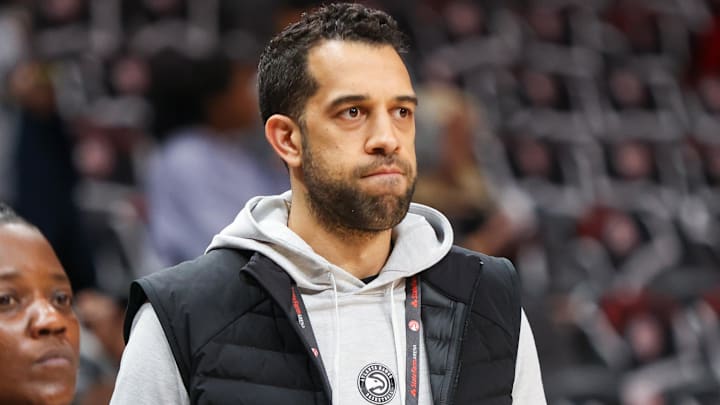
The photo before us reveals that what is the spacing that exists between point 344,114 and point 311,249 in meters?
0.27

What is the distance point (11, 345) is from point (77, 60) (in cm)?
389

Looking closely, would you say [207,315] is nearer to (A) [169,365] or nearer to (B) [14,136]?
(A) [169,365]

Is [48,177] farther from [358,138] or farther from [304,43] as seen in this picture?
[358,138]

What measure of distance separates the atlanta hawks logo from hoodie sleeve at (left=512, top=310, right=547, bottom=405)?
0.30 meters

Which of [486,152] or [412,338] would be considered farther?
[486,152]

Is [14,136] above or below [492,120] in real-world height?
below

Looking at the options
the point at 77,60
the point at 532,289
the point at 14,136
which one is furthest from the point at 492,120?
the point at 14,136

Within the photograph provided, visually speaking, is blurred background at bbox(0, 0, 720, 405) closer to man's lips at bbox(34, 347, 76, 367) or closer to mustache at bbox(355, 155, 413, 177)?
Answer: man's lips at bbox(34, 347, 76, 367)

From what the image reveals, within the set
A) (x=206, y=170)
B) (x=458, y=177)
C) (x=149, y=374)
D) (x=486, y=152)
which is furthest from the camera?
(x=486, y=152)

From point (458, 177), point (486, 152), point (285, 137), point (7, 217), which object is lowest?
point (7, 217)

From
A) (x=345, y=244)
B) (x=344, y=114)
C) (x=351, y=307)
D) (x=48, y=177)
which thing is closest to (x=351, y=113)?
(x=344, y=114)

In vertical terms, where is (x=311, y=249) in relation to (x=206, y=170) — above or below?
below

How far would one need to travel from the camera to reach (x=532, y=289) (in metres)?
6.17

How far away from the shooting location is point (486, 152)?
705cm
